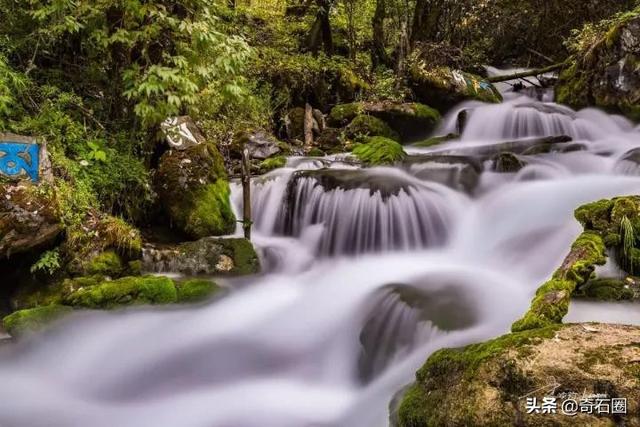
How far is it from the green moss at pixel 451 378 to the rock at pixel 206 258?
326 cm

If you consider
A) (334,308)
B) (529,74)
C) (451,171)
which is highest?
(529,74)

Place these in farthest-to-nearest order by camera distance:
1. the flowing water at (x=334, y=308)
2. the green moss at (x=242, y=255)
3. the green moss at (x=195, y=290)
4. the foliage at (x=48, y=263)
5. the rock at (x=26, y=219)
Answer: the green moss at (x=242, y=255), the green moss at (x=195, y=290), the foliage at (x=48, y=263), the rock at (x=26, y=219), the flowing water at (x=334, y=308)

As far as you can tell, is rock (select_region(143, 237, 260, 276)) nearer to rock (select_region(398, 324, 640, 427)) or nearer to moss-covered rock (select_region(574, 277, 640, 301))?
rock (select_region(398, 324, 640, 427))

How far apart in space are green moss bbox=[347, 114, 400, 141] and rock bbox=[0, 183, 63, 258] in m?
→ 6.57

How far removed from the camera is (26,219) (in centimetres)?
455

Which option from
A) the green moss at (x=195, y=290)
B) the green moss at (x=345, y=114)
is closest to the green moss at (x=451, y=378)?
the green moss at (x=195, y=290)

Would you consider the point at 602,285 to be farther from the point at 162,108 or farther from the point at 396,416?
the point at 162,108

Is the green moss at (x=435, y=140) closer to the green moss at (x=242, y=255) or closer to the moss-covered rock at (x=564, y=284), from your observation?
the green moss at (x=242, y=255)

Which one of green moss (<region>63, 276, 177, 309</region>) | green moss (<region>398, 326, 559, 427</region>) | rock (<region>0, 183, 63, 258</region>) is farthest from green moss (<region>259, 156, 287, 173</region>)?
green moss (<region>398, 326, 559, 427</region>)

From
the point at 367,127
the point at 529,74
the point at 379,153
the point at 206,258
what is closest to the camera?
the point at 206,258

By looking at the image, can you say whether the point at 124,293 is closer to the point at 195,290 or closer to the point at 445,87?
the point at 195,290

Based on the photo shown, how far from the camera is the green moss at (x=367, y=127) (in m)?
10.3

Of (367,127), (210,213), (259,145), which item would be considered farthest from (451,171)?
(210,213)

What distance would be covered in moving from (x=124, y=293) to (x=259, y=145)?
15.9 ft
